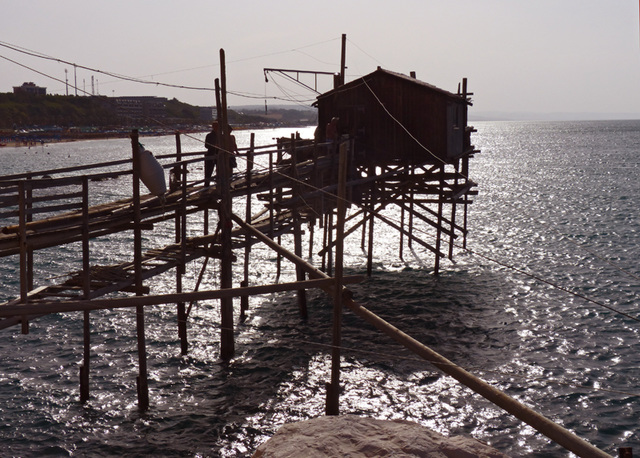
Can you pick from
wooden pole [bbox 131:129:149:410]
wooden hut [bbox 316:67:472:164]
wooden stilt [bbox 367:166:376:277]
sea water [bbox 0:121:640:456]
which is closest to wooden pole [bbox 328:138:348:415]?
sea water [bbox 0:121:640:456]

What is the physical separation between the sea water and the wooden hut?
560 centimetres

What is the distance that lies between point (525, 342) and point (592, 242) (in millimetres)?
20382

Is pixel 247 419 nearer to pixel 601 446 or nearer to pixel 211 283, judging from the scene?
pixel 601 446

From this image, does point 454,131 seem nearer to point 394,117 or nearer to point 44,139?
point 394,117

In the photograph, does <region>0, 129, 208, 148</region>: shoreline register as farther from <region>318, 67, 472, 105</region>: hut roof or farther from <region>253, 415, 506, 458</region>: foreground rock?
<region>253, 415, 506, 458</region>: foreground rock

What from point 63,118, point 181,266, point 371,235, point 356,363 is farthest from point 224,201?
point 63,118

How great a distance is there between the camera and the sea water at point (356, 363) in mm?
14516

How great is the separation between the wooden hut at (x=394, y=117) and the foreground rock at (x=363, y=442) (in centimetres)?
1799

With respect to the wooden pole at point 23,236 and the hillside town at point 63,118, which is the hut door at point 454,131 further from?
the hillside town at point 63,118

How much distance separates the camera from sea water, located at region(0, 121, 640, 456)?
14516 millimetres

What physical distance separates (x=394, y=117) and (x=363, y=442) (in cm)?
2014

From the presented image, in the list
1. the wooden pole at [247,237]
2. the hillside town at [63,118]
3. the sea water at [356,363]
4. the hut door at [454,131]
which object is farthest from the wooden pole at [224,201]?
the hillside town at [63,118]

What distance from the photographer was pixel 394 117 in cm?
2641

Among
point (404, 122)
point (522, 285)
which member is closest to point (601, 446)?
point (522, 285)
